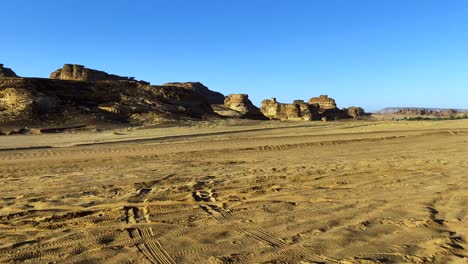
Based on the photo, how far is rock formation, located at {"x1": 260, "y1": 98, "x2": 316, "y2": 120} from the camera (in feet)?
207

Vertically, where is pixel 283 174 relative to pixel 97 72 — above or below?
below

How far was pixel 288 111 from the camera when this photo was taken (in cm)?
6462

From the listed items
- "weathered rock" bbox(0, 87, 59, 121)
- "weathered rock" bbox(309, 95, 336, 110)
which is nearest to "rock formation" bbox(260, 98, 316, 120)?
"weathered rock" bbox(309, 95, 336, 110)

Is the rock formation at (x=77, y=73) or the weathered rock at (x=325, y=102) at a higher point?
the rock formation at (x=77, y=73)

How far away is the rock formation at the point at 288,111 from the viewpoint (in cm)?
6312

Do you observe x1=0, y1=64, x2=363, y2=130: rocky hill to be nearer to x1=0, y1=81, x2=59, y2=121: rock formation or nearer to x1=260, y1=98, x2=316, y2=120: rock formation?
x1=0, y1=81, x2=59, y2=121: rock formation

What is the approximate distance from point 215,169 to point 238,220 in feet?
14.5

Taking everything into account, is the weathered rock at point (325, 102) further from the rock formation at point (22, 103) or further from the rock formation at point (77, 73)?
the rock formation at point (22, 103)

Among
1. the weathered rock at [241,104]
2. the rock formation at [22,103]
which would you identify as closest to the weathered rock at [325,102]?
the weathered rock at [241,104]

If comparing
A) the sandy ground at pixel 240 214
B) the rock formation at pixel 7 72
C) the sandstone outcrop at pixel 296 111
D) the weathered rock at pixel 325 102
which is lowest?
the sandy ground at pixel 240 214

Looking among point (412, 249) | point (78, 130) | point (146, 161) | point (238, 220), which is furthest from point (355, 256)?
point (78, 130)

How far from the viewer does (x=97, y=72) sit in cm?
6294

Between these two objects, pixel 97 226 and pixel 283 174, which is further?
pixel 283 174

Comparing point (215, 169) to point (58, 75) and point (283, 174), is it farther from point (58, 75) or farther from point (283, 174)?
point (58, 75)
